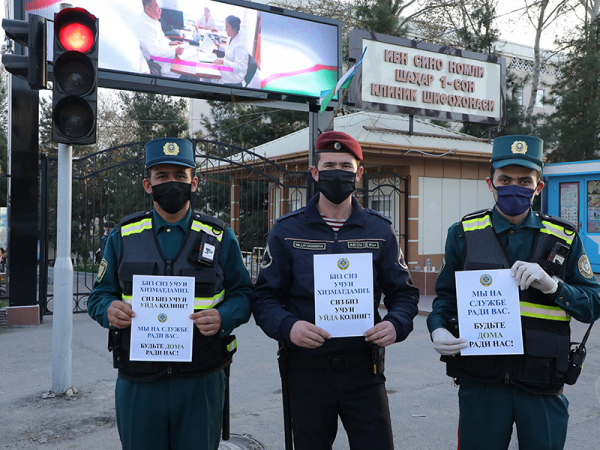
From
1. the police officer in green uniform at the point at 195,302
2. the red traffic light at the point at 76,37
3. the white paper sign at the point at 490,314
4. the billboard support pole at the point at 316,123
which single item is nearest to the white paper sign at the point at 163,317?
the police officer in green uniform at the point at 195,302

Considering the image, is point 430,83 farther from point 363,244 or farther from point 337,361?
point 337,361

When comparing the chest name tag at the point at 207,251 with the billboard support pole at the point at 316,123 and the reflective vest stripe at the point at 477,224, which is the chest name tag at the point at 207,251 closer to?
the reflective vest stripe at the point at 477,224

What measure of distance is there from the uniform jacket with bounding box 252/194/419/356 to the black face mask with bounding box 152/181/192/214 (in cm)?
52

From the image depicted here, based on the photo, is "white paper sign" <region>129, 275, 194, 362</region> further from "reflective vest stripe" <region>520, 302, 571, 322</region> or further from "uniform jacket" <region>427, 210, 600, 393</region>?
"reflective vest stripe" <region>520, 302, 571, 322</region>

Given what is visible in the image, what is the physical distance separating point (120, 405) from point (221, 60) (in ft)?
29.4

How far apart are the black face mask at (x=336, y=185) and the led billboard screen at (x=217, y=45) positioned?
25.8ft

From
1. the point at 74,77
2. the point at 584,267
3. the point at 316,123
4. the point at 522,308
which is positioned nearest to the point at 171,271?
the point at 522,308

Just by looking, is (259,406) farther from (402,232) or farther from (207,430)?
(402,232)

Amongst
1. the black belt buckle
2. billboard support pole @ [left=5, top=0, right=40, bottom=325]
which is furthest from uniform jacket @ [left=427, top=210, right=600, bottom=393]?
billboard support pole @ [left=5, top=0, right=40, bottom=325]

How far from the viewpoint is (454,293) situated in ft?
9.46

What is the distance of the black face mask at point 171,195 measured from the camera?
2949 mm

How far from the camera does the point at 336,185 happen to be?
9.55ft

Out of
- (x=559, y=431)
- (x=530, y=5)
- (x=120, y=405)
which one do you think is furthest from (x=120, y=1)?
(x=530, y=5)

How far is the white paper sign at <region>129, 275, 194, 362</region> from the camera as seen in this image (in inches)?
109
